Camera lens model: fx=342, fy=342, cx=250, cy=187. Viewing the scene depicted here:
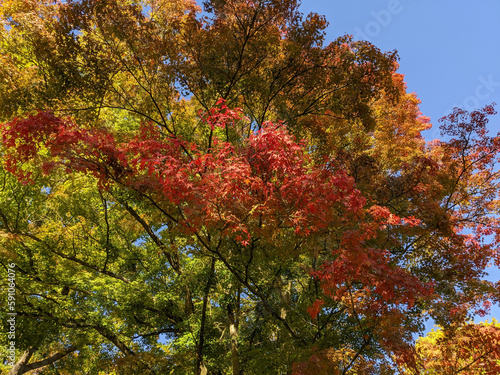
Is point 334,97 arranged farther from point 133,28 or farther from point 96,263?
point 96,263

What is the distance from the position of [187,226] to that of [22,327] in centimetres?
614

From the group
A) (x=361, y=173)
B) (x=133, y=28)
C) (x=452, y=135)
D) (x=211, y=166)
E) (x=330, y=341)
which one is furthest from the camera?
(x=452, y=135)

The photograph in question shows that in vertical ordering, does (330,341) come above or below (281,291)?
below

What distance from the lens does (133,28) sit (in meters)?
6.11

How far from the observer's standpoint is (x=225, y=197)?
14.3 ft

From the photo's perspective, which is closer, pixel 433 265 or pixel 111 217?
pixel 433 265

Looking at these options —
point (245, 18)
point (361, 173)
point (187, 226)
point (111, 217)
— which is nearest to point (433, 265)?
point (361, 173)

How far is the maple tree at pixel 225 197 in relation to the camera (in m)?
4.70

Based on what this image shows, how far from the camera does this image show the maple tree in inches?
185

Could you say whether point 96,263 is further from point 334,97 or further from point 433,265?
point 433,265

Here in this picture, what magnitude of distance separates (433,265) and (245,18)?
668cm

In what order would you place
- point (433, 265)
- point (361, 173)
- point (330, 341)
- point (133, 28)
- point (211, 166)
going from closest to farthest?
point (211, 166) → point (133, 28) → point (330, 341) → point (361, 173) → point (433, 265)

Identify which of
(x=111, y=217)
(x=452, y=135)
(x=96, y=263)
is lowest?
(x=96, y=263)

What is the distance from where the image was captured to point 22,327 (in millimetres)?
8055
